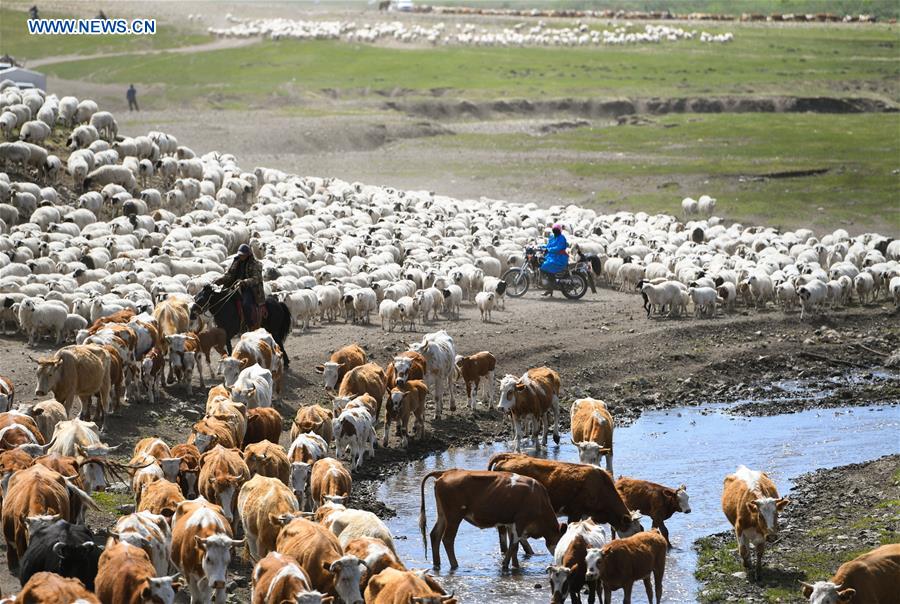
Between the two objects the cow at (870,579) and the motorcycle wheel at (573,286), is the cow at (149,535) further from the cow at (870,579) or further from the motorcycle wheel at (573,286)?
the motorcycle wheel at (573,286)

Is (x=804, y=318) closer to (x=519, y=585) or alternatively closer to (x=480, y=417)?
(x=480, y=417)

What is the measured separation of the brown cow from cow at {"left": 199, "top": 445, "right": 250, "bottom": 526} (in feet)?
8.11

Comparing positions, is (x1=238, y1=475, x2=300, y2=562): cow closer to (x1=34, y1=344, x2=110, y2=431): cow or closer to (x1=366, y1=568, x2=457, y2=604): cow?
(x1=366, y1=568, x2=457, y2=604): cow

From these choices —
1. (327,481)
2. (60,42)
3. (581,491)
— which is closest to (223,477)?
(327,481)

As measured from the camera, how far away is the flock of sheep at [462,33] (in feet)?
323

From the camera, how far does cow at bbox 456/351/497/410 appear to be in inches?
920

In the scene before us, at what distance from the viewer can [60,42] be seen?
88938mm

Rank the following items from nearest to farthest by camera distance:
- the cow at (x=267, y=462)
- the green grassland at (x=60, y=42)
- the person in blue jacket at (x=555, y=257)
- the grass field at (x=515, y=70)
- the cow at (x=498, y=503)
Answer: the cow at (x=498, y=503) < the cow at (x=267, y=462) < the person in blue jacket at (x=555, y=257) < the grass field at (x=515, y=70) < the green grassland at (x=60, y=42)

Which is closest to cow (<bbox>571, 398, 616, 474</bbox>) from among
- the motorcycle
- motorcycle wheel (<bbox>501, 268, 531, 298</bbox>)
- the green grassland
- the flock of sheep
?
the motorcycle

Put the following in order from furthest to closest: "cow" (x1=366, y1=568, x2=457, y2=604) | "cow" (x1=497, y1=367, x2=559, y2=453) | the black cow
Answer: "cow" (x1=497, y1=367, x2=559, y2=453), the black cow, "cow" (x1=366, y1=568, x2=457, y2=604)

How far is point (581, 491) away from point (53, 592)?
23.7ft

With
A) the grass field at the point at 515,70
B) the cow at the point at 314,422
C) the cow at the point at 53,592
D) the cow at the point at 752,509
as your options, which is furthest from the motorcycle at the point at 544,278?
the grass field at the point at 515,70

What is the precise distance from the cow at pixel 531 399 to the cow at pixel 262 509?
6.61m

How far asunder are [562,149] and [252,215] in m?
24.9
